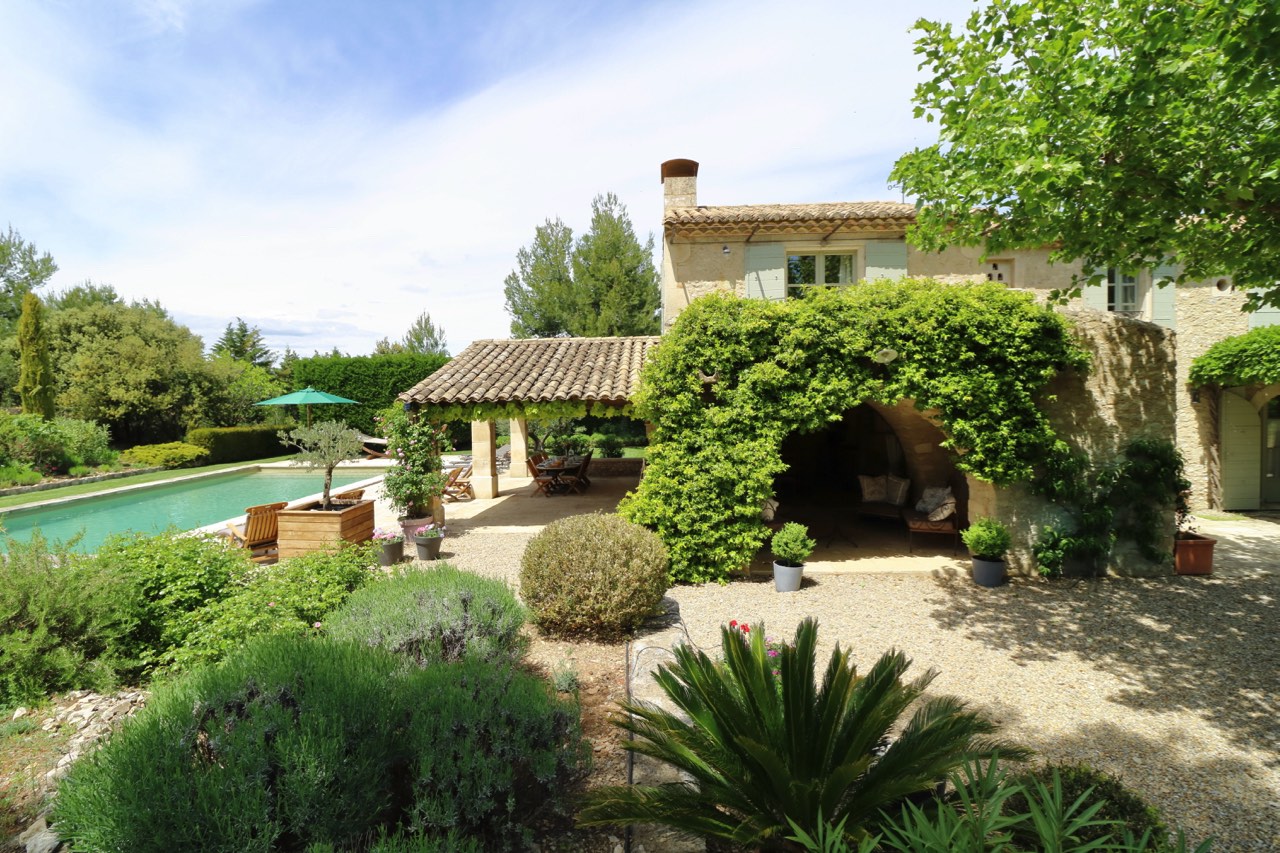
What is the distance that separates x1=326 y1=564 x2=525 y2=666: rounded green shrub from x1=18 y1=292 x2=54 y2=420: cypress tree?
29.5 meters

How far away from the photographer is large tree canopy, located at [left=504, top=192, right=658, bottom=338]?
30.4 meters

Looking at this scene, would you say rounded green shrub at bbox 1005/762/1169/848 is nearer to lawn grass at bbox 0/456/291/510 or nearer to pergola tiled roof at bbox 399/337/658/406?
pergola tiled roof at bbox 399/337/658/406

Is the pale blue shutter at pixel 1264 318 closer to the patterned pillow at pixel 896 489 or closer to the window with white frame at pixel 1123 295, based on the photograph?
the window with white frame at pixel 1123 295

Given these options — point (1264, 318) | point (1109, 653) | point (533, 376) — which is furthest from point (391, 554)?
point (1264, 318)

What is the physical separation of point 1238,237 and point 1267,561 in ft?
23.0

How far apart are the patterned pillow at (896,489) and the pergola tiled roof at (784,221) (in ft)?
16.9

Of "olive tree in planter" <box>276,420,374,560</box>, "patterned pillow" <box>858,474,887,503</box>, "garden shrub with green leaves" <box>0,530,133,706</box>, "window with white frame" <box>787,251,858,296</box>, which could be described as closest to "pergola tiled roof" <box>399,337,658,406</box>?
"olive tree in planter" <box>276,420,374,560</box>

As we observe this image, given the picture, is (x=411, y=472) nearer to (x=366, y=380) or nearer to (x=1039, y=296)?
(x=1039, y=296)

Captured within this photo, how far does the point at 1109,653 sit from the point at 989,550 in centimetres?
225

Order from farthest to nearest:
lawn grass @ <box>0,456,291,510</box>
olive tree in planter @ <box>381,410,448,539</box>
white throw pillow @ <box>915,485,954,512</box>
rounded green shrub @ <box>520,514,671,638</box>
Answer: lawn grass @ <box>0,456,291,510</box>, olive tree in planter @ <box>381,410,448,539</box>, white throw pillow @ <box>915,485,954,512</box>, rounded green shrub @ <box>520,514,671,638</box>

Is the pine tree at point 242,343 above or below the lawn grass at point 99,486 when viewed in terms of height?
above

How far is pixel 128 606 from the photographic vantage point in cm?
541

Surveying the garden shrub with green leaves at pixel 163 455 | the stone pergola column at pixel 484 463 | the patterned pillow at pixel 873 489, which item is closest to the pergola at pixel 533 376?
the stone pergola column at pixel 484 463

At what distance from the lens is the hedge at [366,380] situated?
1126 inches
